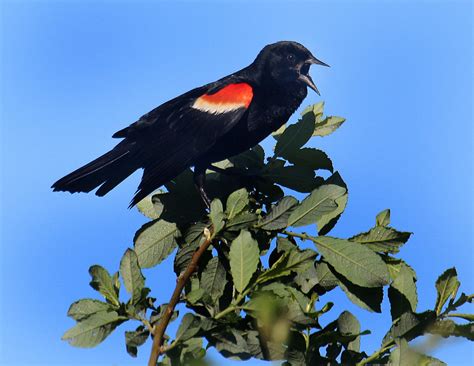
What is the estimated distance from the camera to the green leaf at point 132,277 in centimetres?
201

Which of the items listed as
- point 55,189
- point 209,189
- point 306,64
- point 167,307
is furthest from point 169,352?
point 306,64

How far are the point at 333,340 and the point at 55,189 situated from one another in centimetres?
243

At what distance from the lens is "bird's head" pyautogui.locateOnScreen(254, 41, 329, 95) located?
4.90m

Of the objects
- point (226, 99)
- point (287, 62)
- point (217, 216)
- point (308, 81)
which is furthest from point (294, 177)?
point (287, 62)

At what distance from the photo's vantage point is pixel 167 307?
1.91 meters

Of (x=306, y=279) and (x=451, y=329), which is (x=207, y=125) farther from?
(x=451, y=329)

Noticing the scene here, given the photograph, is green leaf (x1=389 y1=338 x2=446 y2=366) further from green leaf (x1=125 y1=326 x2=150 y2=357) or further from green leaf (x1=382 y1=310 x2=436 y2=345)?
green leaf (x1=125 y1=326 x2=150 y2=357)

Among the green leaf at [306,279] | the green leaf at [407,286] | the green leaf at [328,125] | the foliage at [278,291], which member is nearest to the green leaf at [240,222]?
the foliage at [278,291]

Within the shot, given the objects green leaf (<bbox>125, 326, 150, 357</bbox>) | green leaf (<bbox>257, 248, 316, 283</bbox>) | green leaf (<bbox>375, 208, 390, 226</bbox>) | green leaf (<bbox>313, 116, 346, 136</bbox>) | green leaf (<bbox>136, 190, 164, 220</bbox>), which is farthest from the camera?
green leaf (<bbox>313, 116, 346, 136</bbox>)

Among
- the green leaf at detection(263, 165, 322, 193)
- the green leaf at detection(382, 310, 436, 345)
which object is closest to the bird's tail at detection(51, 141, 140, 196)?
the green leaf at detection(263, 165, 322, 193)

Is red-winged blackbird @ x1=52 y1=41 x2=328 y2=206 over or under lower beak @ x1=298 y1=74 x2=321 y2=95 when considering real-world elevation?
under

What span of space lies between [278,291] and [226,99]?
103 inches

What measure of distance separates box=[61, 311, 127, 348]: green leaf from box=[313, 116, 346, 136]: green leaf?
67.7 inches

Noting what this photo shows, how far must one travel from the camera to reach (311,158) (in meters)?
2.92
